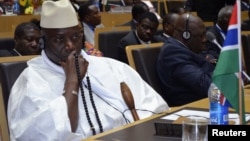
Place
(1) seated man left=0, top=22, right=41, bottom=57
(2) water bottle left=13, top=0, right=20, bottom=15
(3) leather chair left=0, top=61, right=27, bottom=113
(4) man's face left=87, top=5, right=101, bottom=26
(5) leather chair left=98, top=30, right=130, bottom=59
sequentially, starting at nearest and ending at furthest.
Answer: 1. (3) leather chair left=0, top=61, right=27, bottom=113
2. (1) seated man left=0, top=22, right=41, bottom=57
3. (5) leather chair left=98, top=30, right=130, bottom=59
4. (4) man's face left=87, top=5, right=101, bottom=26
5. (2) water bottle left=13, top=0, right=20, bottom=15

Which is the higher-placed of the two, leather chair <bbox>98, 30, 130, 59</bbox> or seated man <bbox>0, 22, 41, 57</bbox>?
seated man <bbox>0, 22, 41, 57</bbox>

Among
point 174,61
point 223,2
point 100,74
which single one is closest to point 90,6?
point 223,2

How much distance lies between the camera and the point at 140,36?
5.70 m

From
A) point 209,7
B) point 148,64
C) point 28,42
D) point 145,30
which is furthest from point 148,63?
point 209,7

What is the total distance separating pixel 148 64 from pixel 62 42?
1.00 metres

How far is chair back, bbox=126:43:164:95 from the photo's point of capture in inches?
138

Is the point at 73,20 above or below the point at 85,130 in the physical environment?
above

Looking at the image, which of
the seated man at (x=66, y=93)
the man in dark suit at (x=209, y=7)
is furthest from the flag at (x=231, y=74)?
the man in dark suit at (x=209, y=7)

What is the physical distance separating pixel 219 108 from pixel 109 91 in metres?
0.91

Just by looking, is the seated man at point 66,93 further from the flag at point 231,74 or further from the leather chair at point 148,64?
the flag at point 231,74

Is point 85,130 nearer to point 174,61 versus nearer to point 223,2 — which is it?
point 174,61

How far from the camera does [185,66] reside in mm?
3566

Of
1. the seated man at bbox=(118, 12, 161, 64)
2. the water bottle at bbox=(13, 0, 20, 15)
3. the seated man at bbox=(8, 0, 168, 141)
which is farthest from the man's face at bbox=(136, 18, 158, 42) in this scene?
the seated man at bbox=(8, 0, 168, 141)

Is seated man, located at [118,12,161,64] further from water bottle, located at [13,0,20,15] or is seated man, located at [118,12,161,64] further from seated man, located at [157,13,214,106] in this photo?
water bottle, located at [13,0,20,15]
